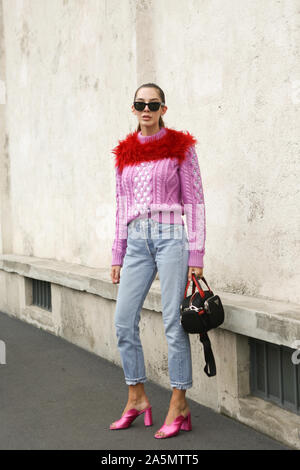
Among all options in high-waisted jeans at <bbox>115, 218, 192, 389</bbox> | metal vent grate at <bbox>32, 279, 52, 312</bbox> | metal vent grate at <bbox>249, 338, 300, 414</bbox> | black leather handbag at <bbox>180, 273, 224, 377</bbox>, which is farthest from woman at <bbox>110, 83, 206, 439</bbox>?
metal vent grate at <bbox>32, 279, 52, 312</bbox>

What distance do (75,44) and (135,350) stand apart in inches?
149

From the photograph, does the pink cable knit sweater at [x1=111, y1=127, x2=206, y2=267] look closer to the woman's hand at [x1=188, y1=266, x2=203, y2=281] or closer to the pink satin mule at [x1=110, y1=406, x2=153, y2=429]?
the woman's hand at [x1=188, y1=266, x2=203, y2=281]

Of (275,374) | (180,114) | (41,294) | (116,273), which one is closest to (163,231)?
(116,273)

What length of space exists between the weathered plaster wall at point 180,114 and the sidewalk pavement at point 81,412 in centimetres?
88

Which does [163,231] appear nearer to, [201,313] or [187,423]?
[201,313]

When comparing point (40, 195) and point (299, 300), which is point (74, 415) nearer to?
point (299, 300)

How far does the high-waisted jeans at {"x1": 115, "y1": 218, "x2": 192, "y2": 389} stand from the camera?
134 inches

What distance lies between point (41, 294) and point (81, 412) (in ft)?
10.5

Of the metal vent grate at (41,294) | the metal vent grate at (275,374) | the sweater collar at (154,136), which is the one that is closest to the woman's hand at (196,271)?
the metal vent grate at (275,374)

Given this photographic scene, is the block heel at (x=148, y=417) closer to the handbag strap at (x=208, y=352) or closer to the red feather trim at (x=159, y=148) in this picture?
the handbag strap at (x=208, y=352)

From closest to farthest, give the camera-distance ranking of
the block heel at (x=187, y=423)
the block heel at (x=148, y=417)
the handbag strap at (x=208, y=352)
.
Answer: the handbag strap at (x=208, y=352), the block heel at (x=187, y=423), the block heel at (x=148, y=417)

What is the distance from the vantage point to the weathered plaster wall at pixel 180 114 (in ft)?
11.7

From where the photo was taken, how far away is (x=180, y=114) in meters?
4.50
